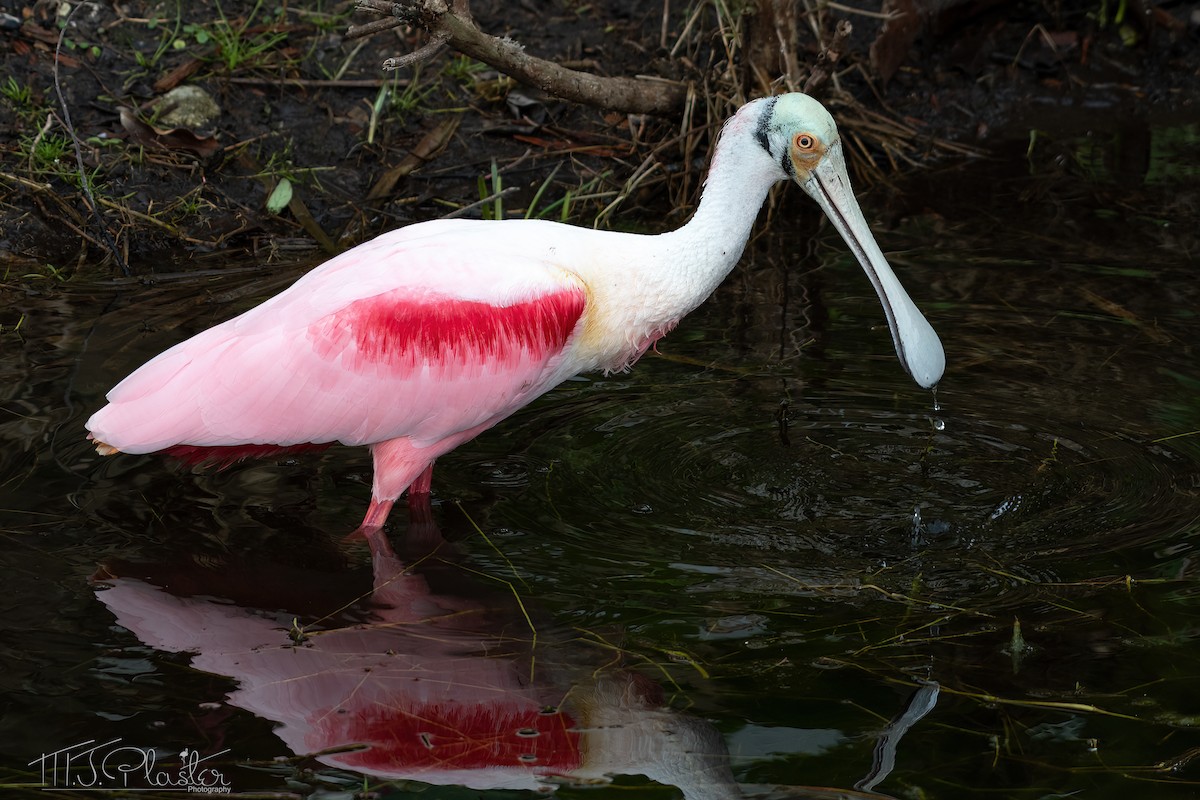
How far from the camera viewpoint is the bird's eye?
468 cm

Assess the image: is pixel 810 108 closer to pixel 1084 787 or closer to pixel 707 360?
pixel 707 360

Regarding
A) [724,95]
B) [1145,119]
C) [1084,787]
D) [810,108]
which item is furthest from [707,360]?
[1145,119]

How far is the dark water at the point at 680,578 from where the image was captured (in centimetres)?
350

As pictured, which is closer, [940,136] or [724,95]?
[724,95]

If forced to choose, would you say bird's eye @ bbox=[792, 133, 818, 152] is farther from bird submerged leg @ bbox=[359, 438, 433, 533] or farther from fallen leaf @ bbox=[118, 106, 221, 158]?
fallen leaf @ bbox=[118, 106, 221, 158]

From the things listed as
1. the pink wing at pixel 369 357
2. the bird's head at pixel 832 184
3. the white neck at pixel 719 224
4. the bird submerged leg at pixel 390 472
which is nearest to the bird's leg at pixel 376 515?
the bird submerged leg at pixel 390 472

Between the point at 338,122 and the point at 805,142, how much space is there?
3980 millimetres

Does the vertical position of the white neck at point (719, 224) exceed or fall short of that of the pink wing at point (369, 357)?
it exceeds it

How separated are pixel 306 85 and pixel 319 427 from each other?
3.94 metres

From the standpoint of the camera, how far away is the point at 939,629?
400 centimetres

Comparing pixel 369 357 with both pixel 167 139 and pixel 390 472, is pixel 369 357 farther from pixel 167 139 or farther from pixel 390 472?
pixel 167 139

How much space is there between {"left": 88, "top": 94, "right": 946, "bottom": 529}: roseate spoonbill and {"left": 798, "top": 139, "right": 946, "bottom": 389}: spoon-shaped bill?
0.01m
